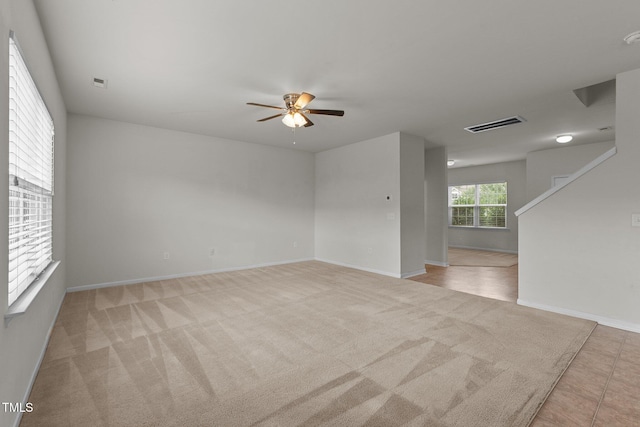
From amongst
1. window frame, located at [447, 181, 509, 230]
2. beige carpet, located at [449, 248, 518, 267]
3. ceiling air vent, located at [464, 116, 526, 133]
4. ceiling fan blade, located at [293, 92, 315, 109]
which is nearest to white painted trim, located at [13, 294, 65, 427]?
ceiling fan blade, located at [293, 92, 315, 109]

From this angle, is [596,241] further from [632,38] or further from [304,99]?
[304,99]

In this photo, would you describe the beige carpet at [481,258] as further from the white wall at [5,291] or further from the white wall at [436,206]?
the white wall at [5,291]

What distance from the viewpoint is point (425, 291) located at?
4.30 metres

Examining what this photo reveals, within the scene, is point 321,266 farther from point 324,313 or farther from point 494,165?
point 494,165

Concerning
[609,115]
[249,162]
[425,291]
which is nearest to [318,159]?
[249,162]

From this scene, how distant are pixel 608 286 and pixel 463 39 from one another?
3.00 meters

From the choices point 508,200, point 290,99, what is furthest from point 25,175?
point 508,200

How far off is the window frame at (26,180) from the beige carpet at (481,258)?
6.81 m

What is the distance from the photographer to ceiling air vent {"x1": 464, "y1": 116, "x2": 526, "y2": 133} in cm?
446

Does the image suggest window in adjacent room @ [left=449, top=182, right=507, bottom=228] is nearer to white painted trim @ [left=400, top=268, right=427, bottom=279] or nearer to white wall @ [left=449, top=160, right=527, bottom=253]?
white wall @ [left=449, top=160, right=527, bottom=253]

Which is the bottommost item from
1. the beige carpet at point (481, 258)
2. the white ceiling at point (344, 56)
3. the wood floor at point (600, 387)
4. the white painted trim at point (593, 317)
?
→ the wood floor at point (600, 387)

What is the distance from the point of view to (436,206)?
21.5 feet

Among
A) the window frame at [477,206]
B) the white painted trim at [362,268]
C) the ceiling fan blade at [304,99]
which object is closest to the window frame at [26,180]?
the ceiling fan blade at [304,99]

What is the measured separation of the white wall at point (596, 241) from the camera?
2.97m
